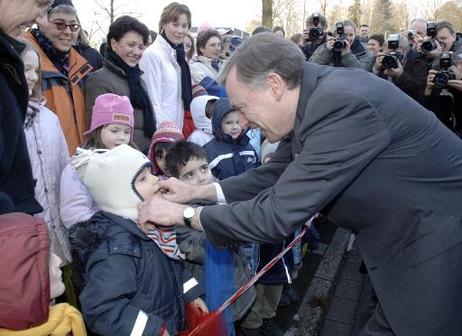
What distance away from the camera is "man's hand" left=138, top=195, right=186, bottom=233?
216 centimetres

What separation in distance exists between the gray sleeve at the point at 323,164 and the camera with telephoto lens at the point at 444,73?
3.70 meters

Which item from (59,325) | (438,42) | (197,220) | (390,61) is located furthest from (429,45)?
(59,325)

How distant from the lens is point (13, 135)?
1.96m

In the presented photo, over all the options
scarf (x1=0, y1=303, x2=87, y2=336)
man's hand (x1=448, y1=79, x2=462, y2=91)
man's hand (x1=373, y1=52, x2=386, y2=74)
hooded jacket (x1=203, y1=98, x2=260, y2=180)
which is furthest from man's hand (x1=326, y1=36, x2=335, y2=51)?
scarf (x1=0, y1=303, x2=87, y2=336)

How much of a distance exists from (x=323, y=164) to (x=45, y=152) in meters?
1.89

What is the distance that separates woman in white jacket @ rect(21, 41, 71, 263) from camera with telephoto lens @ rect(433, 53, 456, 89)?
160 inches

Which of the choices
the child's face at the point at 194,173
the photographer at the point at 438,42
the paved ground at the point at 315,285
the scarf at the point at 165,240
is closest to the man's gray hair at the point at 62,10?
the child's face at the point at 194,173

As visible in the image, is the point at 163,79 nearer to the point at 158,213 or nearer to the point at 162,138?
the point at 162,138

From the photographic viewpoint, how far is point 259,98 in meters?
2.05

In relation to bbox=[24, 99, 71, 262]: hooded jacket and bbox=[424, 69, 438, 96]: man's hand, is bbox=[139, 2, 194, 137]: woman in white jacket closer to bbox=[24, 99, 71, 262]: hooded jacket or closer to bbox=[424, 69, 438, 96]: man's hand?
bbox=[24, 99, 71, 262]: hooded jacket

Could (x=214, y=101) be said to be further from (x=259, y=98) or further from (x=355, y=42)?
(x=355, y=42)

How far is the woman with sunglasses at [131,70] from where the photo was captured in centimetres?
394

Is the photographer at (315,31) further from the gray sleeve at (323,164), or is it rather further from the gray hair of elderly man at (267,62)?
the gray sleeve at (323,164)

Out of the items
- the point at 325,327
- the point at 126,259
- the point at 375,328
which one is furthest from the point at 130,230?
the point at 325,327
